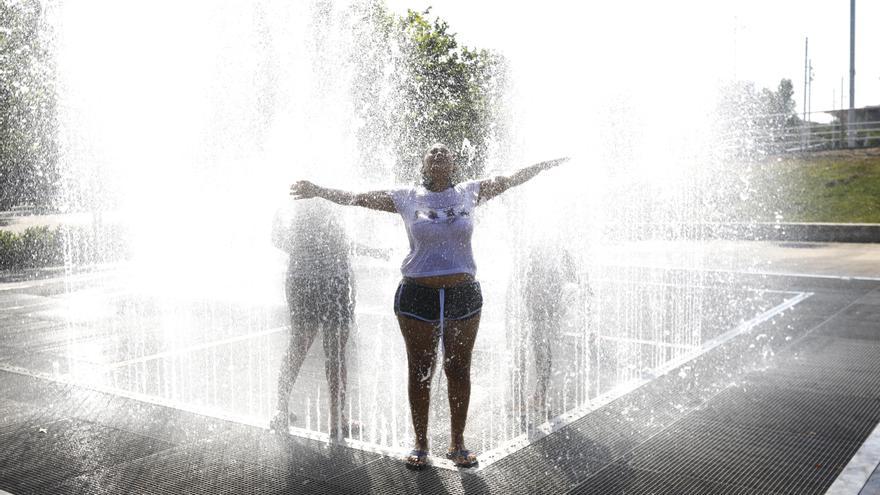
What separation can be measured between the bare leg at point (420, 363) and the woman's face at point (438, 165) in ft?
2.61

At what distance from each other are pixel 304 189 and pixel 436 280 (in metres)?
0.89

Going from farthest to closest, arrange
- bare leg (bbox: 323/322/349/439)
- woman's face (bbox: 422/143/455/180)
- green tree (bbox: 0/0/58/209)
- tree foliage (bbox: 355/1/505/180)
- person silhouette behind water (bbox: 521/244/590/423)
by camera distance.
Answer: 1. tree foliage (bbox: 355/1/505/180)
2. green tree (bbox: 0/0/58/209)
3. person silhouette behind water (bbox: 521/244/590/423)
4. bare leg (bbox: 323/322/349/439)
5. woman's face (bbox: 422/143/455/180)

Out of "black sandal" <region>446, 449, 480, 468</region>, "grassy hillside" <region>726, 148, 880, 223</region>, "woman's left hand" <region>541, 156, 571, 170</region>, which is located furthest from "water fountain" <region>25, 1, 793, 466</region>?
"grassy hillside" <region>726, 148, 880, 223</region>

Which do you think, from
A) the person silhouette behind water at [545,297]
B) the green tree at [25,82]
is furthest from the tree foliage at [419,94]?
the person silhouette behind water at [545,297]

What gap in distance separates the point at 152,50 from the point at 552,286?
38.3 ft

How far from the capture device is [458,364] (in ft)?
14.1

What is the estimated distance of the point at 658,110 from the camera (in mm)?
22578

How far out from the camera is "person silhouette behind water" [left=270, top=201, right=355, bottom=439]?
4781 mm

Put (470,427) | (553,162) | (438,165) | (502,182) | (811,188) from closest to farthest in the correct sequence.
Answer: (438,165), (502,182), (553,162), (470,427), (811,188)

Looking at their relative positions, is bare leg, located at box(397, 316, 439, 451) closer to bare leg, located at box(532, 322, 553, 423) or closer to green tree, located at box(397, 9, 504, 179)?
bare leg, located at box(532, 322, 553, 423)

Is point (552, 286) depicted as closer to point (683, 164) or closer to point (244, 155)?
point (244, 155)

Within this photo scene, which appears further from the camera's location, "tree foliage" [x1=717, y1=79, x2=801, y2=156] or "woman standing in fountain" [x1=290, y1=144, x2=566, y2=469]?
"tree foliage" [x1=717, y1=79, x2=801, y2=156]

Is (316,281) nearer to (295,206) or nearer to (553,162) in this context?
(295,206)

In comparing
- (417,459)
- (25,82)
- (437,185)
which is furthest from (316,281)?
(25,82)
